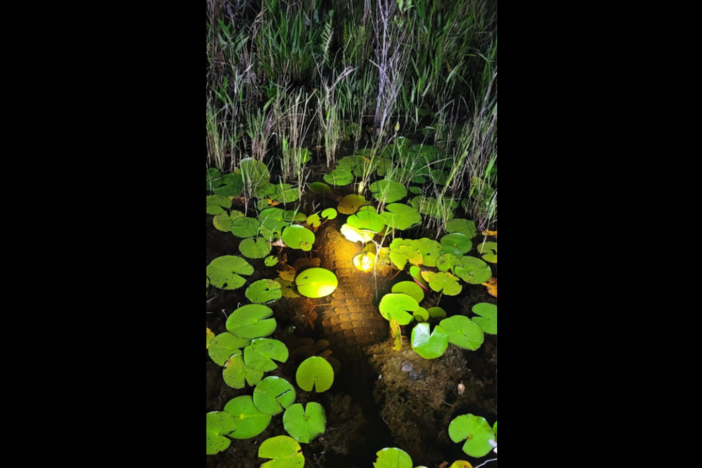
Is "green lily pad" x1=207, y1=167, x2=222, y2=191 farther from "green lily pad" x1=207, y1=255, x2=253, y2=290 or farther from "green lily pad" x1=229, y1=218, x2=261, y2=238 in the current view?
"green lily pad" x1=207, y1=255, x2=253, y2=290

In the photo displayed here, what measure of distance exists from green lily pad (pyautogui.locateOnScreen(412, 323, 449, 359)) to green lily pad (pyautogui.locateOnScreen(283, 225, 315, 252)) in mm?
522

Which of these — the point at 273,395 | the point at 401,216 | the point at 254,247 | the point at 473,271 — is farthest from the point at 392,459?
the point at 401,216

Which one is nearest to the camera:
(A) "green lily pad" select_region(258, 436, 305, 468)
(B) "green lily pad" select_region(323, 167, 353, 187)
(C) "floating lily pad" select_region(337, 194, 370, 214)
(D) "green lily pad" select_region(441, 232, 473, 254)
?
(A) "green lily pad" select_region(258, 436, 305, 468)

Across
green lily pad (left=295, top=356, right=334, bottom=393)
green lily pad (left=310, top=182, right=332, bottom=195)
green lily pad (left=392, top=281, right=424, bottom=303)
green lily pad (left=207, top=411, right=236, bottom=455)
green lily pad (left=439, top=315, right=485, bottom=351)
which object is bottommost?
green lily pad (left=207, top=411, right=236, bottom=455)

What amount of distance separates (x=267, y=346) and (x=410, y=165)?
3.69 ft

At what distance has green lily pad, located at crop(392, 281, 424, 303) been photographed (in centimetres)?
165

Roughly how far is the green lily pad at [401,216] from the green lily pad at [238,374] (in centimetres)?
82

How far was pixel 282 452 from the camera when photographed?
47.6 inches

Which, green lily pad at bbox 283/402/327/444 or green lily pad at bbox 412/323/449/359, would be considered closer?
green lily pad at bbox 283/402/327/444

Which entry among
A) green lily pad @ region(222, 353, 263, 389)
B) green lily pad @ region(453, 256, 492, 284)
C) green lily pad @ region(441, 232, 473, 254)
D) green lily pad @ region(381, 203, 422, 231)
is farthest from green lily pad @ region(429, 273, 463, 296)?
green lily pad @ region(222, 353, 263, 389)

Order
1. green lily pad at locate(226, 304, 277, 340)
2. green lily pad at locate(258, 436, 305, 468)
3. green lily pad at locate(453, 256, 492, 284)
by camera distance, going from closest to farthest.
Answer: green lily pad at locate(258, 436, 305, 468) → green lily pad at locate(226, 304, 277, 340) → green lily pad at locate(453, 256, 492, 284)

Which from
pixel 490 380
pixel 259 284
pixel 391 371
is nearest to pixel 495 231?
pixel 490 380

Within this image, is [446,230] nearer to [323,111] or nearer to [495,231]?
[495,231]

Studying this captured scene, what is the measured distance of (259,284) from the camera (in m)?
1.64
